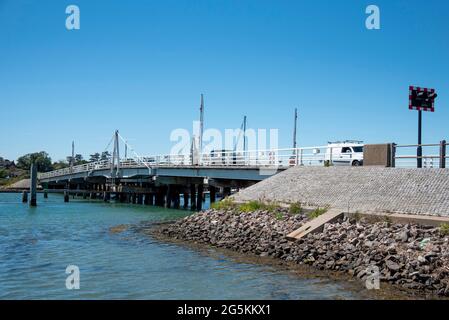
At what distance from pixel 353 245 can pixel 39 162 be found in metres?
165

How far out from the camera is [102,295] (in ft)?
40.0

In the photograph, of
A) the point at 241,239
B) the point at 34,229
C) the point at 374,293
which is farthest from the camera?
the point at 34,229

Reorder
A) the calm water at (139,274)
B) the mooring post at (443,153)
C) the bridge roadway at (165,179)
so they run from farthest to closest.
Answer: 1. the bridge roadway at (165,179)
2. the mooring post at (443,153)
3. the calm water at (139,274)

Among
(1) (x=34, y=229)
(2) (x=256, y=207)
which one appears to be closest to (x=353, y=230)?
(2) (x=256, y=207)

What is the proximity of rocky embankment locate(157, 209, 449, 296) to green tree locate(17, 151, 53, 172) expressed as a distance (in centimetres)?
15707

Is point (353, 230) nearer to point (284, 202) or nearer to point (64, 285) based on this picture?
point (284, 202)

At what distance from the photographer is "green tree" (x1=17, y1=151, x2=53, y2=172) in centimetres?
16650

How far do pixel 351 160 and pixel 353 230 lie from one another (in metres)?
12.7

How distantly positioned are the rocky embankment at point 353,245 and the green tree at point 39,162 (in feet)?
515

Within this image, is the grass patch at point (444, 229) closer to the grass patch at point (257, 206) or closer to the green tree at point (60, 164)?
the grass patch at point (257, 206)

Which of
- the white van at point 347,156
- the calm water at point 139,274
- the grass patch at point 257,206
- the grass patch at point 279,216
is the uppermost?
the white van at point 347,156

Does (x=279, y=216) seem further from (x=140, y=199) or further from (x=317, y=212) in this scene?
(x=140, y=199)

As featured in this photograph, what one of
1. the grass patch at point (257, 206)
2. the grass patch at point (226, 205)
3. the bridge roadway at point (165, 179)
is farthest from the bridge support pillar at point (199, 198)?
the grass patch at point (257, 206)

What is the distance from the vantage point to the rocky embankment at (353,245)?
498 inches
